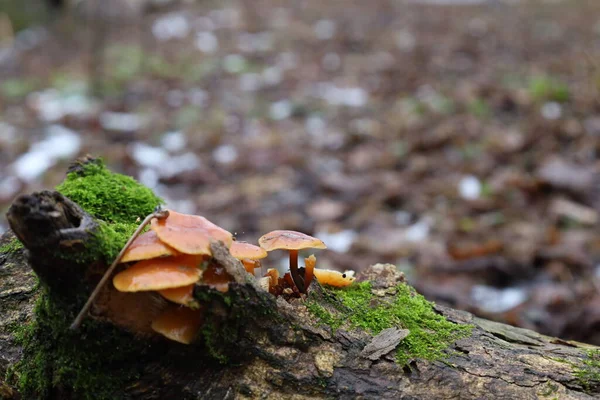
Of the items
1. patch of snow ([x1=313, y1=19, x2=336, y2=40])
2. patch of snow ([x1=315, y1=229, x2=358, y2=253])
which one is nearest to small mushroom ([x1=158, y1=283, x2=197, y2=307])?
→ patch of snow ([x1=315, y1=229, x2=358, y2=253])

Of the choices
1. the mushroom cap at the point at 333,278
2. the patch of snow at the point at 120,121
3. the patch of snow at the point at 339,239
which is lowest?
Answer: the mushroom cap at the point at 333,278

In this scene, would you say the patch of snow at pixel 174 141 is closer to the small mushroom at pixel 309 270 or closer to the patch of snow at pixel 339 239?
the patch of snow at pixel 339 239

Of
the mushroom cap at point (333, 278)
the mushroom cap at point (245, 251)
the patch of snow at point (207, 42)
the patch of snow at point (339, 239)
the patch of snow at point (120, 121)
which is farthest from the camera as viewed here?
the patch of snow at point (207, 42)

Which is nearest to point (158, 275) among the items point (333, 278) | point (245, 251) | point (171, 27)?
point (245, 251)

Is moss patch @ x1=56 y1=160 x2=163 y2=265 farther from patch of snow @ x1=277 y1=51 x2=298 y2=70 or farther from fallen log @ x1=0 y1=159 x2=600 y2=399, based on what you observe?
patch of snow @ x1=277 y1=51 x2=298 y2=70

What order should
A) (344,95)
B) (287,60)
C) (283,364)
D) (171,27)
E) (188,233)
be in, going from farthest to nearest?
(171,27) < (287,60) < (344,95) < (283,364) < (188,233)

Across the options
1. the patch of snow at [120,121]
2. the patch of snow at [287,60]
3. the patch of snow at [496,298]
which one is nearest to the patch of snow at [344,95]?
the patch of snow at [287,60]

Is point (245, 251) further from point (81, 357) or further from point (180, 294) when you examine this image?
point (81, 357)

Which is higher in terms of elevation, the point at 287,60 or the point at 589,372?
the point at 287,60
